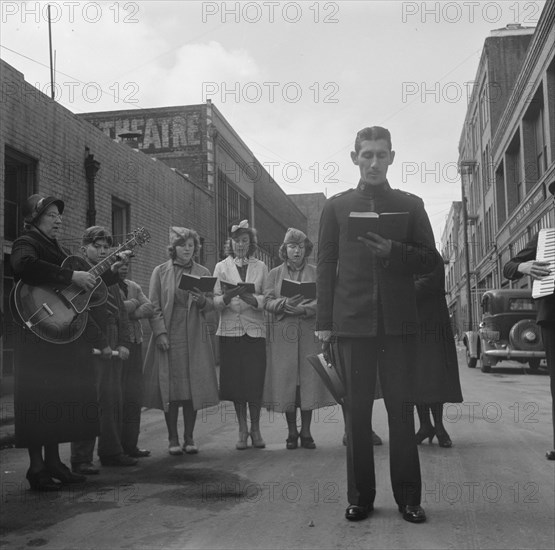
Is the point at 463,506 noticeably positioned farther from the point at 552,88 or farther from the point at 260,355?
the point at 552,88

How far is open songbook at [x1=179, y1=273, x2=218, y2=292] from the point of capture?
6.07 m

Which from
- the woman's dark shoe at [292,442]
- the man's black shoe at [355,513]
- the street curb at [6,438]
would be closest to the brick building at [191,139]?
the street curb at [6,438]

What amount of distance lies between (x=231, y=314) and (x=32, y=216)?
214 cm

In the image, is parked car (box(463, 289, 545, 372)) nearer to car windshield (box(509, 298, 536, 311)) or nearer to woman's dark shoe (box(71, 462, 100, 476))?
car windshield (box(509, 298, 536, 311))

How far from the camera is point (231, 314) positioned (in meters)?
6.54

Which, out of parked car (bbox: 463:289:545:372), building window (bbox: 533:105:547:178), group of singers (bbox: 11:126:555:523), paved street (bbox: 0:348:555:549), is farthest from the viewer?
building window (bbox: 533:105:547:178)

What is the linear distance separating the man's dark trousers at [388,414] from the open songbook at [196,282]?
2.41 m

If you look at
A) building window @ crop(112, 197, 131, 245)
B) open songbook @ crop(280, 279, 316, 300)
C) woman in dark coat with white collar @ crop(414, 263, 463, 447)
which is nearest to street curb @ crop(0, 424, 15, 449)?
open songbook @ crop(280, 279, 316, 300)

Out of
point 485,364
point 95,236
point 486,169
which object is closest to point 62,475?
point 95,236

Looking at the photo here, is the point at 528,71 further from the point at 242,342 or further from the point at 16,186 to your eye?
the point at 242,342

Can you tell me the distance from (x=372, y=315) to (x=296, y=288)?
2.56 metres

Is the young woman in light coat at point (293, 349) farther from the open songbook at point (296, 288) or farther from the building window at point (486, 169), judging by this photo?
the building window at point (486, 169)

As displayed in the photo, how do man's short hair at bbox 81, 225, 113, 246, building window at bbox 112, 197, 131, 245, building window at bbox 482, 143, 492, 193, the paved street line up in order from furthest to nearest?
1. building window at bbox 482, 143, 492, 193
2. building window at bbox 112, 197, 131, 245
3. man's short hair at bbox 81, 225, 113, 246
4. the paved street

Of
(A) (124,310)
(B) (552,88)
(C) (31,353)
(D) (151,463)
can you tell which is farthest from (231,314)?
(B) (552,88)
